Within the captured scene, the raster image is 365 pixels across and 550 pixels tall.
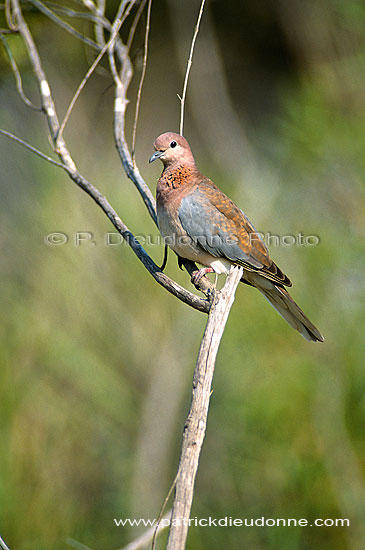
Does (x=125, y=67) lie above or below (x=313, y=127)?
below

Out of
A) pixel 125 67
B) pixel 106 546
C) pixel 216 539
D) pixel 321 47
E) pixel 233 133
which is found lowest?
pixel 106 546

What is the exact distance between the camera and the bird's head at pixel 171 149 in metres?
2.07

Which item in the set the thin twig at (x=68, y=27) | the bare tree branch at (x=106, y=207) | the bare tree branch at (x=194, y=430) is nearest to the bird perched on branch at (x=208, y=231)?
the bare tree branch at (x=106, y=207)

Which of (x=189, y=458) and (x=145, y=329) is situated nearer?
(x=189, y=458)

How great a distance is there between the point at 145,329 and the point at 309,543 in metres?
1.11

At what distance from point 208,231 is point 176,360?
80cm

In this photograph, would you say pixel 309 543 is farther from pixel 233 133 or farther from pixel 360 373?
pixel 233 133

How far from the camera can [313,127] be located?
2.40 metres

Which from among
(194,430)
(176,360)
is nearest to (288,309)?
(176,360)

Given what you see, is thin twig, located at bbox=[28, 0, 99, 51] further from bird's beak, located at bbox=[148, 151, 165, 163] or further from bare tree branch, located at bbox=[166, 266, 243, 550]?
bare tree branch, located at bbox=[166, 266, 243, 550]

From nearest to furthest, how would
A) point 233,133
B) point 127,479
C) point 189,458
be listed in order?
point 189,458 < point 127,479 < point 233,133

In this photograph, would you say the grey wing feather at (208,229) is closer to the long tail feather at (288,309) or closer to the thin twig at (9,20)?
the long tail feather at (288,309)

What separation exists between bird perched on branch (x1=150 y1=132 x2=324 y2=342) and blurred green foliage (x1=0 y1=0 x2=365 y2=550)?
34cm

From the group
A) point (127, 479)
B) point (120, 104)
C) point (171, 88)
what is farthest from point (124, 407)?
point (171, 88)
